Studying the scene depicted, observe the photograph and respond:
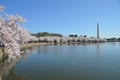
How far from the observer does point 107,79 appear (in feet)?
64.1

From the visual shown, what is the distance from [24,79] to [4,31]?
5861 mm

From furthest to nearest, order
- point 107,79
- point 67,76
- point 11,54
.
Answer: point 67,76 < point 107,79 < point 11,54

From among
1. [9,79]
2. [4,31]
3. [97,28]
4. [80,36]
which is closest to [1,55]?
[9,79]

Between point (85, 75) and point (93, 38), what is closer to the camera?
point (85, 75)

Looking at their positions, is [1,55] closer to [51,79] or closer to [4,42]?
[51,79]

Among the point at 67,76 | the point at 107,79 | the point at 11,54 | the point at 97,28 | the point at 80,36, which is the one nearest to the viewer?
the point at 11,54

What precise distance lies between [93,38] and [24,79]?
6569 inches

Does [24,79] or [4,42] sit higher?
[4,42]

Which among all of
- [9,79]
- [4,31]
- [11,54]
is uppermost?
[4,31]

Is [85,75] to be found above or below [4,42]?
below

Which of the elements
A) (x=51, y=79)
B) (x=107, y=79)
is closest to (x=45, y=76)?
(x=51, y=79)

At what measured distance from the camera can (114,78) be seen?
19734 mm

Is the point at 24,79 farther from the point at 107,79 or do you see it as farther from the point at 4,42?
the point at 107,79

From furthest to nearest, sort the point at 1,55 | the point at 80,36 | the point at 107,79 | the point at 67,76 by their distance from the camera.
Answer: the point at 80,36
the point at 1,55
the point at 67,76
the point at 107,79
